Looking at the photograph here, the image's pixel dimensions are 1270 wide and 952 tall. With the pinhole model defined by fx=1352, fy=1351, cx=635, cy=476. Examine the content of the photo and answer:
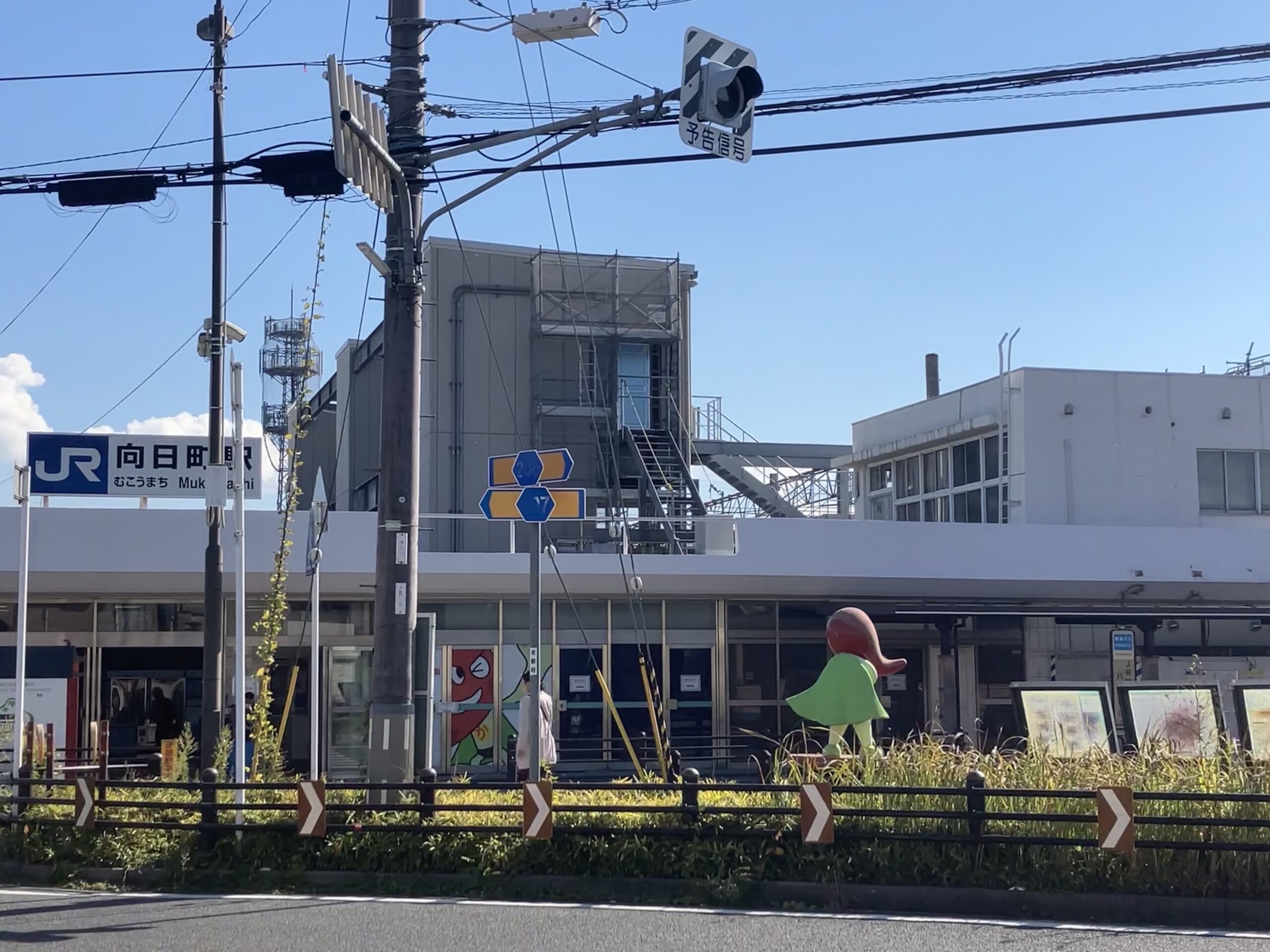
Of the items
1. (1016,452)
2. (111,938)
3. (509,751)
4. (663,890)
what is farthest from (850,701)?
(1016,452)

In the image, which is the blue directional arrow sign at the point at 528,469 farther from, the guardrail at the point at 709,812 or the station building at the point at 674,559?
the station building at the point at 674,559

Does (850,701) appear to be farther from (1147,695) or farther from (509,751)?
(509,751)

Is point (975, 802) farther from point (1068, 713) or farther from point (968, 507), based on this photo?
point (968, 507)

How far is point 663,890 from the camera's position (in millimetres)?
10805

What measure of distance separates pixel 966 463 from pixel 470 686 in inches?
506

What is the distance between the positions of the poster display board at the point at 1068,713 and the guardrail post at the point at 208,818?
9.20 meters

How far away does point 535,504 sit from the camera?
11.3 meters

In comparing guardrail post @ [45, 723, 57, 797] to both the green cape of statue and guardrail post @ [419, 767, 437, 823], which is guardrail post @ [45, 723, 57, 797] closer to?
guardrail post @ [419, 767, 437, 823]

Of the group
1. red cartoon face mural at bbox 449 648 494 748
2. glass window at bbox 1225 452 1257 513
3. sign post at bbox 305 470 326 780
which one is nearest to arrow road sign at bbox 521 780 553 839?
sign post at bbox 305 470 326 780

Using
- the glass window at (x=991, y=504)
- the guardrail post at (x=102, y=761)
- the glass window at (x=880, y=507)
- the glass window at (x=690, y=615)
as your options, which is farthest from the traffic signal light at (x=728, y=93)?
the glass window at (x=880, y=507)

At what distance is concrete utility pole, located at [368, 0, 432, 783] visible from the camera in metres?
12.0

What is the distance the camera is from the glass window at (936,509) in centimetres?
3006

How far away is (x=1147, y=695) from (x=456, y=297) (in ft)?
59.2

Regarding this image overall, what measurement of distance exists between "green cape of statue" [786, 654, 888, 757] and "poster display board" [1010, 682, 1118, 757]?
2371 millimetres
